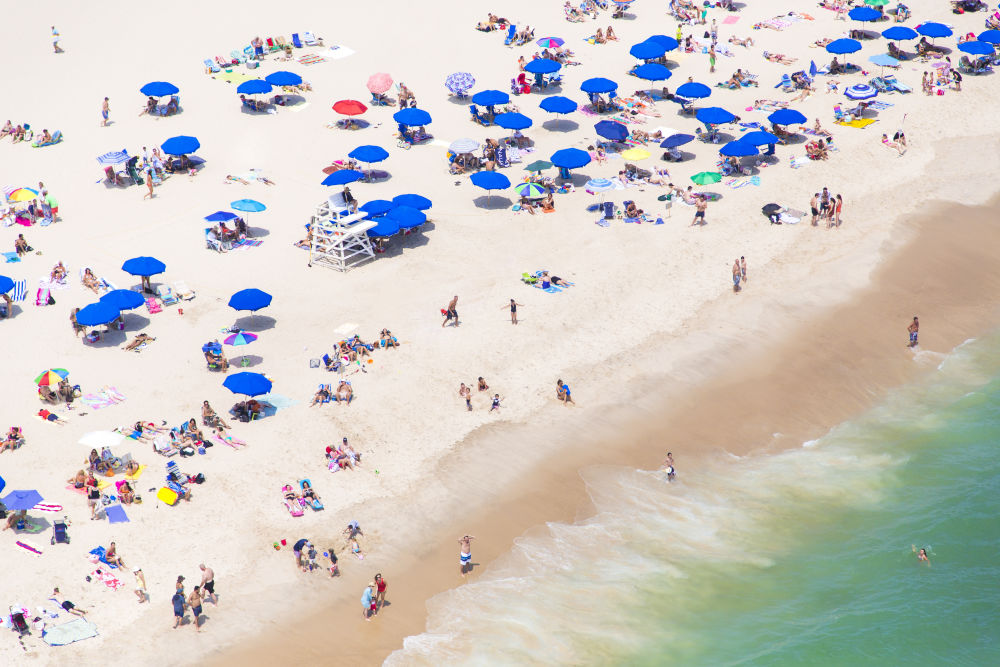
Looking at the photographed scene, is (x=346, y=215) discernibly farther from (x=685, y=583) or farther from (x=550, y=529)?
(x=685, y=583)

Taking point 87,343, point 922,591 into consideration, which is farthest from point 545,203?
point 922,591

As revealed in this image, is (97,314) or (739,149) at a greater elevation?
(97,314)

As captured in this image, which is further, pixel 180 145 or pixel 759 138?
pixel 180 145

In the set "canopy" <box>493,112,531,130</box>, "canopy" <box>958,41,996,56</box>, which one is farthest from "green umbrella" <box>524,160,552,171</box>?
"canopy" <box>958,41,996,56</box>

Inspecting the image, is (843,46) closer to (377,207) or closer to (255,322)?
(377,207)

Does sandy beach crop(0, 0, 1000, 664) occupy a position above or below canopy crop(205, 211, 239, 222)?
below

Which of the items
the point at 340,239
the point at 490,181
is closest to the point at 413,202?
the point at 490,181

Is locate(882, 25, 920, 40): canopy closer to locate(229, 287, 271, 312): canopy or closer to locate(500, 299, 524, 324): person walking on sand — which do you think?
locate(500, 299, 524, 324): person walking on sand
